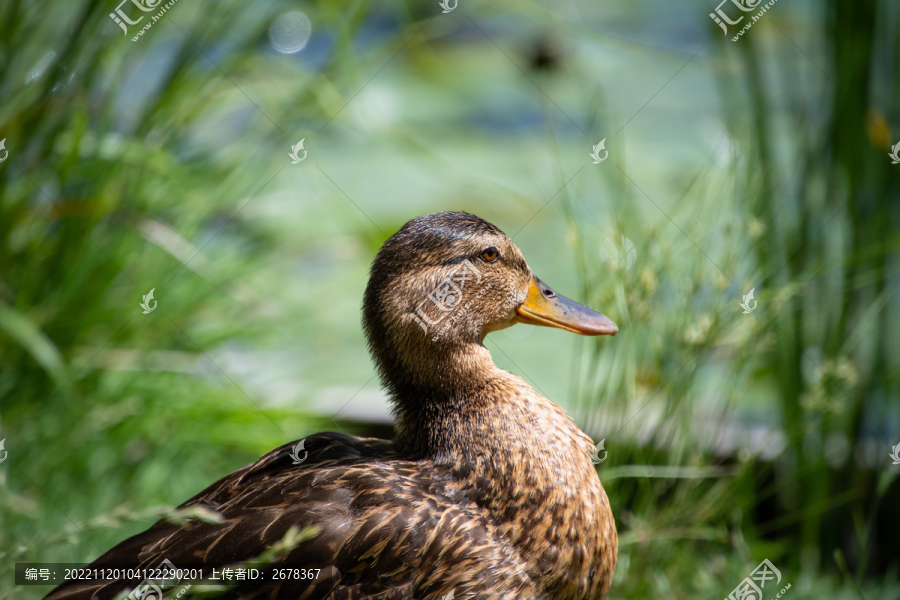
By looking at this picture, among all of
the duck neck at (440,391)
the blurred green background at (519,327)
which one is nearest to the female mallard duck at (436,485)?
the duck neck at (440,391)

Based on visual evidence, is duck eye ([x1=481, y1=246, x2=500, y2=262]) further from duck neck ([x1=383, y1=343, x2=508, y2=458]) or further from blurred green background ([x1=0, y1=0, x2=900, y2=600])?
blurred green background ([x1=0, y1=0, x2=900, y2=600])

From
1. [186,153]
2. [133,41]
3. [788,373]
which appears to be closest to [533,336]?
[788,373]

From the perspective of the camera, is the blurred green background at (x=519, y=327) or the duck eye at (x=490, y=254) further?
the blurred green background at (x=519, y=327)

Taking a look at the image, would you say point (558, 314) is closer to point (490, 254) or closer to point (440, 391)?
point (490, 254)

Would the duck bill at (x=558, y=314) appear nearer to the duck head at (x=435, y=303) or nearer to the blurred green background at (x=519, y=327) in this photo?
the duck head at (x=435, y=303)

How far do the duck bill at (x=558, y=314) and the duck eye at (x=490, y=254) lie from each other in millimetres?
138

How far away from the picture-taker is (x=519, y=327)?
369cm

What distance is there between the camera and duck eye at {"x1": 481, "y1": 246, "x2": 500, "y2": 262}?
1798 mm

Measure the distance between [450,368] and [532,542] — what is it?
1.34 ft

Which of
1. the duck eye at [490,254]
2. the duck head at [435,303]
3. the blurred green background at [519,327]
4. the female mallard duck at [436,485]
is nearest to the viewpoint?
the female mallard duck at [436,485]

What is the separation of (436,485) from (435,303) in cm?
39

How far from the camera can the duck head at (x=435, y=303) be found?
5.53 feet

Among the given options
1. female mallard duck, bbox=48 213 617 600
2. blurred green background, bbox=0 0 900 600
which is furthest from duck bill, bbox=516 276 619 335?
blurred green background, bbox=0 0 900 600

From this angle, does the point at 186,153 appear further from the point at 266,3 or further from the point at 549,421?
the point at 549,421
